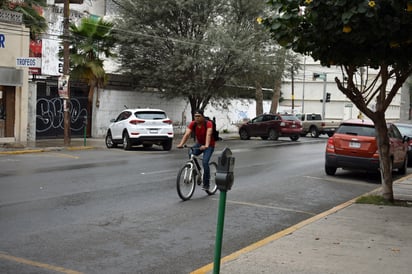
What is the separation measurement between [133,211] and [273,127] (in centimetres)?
2311

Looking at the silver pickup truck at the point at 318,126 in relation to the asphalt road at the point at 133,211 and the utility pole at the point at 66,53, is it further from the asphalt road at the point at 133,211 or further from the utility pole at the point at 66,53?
the asphalt road at the point at 133,211

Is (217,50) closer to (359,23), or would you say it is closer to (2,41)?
(2,41)

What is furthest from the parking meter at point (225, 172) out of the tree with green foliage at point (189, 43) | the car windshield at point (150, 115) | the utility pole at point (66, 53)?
the tree with green foliage at point (189, 43)

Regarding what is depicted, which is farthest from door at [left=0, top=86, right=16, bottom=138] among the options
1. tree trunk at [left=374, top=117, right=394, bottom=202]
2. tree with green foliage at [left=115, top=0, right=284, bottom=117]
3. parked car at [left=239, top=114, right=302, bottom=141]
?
tree trunk at [left=374, top=117, right=394, bottom=202]

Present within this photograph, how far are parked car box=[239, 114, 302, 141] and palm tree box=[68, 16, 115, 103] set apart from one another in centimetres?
975

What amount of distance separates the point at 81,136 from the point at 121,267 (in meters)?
22.8

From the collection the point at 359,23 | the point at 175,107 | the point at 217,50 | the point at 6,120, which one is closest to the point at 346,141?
the point at 359,23

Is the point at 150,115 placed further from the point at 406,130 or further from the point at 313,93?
the point at 313,93

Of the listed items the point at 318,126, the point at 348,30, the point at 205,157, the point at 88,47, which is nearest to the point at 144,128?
the point at 88,47

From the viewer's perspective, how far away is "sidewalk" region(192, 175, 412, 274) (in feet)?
19.5

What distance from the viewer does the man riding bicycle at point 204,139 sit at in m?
10.7

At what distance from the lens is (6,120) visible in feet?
76.4

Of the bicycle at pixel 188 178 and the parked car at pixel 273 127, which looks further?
the parked car at pixel 273 127

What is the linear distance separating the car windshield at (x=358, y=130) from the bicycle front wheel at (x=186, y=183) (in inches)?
244
